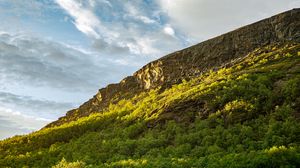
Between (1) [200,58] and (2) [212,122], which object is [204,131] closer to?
(2) [212,122]

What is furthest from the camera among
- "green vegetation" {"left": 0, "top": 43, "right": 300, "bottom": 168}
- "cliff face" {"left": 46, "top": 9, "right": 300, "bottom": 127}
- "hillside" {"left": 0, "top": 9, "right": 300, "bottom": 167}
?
"cliff face" {"left": 46, "top": 9, "right": 300, "bottom": 127}

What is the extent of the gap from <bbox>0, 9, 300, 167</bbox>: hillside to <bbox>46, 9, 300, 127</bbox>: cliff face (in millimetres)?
219

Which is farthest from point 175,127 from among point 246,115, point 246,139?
point 246,139

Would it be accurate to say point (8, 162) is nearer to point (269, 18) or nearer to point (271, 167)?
point (271, 167)

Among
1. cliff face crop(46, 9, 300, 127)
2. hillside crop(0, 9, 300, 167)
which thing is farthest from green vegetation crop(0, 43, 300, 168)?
cliff face crop(46, 9, 300, 127)

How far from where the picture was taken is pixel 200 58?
72125mm

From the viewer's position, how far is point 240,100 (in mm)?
40188

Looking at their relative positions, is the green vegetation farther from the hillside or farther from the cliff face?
the cliff face

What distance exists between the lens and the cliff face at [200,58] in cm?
6525

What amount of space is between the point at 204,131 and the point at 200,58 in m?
36.9

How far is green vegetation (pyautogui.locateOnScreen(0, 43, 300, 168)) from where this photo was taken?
93.8ft

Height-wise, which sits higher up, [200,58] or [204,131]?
[200,58]

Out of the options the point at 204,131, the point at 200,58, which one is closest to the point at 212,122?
the point at 204,131

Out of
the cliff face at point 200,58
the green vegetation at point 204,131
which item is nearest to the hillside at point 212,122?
the green vegetation at point 204,131
